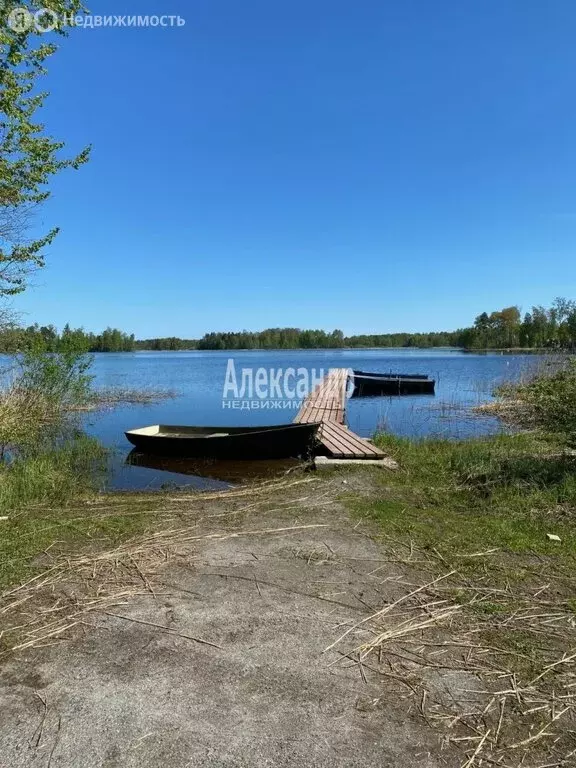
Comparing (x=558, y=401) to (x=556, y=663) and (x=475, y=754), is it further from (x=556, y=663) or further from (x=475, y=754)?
(x=475, y=754)

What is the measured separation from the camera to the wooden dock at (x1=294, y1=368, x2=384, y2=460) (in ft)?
29.9

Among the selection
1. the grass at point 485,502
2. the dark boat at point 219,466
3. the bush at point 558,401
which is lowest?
the dark boat at point 219,466

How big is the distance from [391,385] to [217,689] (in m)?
26.9

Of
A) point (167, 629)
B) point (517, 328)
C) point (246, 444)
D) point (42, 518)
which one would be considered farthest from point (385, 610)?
point (517, 328)

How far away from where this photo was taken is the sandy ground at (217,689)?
205 cm

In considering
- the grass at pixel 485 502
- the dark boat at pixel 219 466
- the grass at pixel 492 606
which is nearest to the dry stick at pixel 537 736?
the grass at pixel 492 606

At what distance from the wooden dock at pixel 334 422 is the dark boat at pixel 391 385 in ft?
6.24

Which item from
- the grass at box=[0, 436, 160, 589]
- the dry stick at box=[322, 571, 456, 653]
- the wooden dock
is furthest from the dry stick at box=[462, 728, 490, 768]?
the wooden dock

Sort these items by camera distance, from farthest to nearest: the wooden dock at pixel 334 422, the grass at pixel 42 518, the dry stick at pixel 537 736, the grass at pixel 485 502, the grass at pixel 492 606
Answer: the wooden dock at pixel 334 422, the grass at pixel 485 502, the grass at pixel 42 518, the grass at pixel 492 606, the dry stick at pixel 537 736

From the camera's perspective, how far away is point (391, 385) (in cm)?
2853

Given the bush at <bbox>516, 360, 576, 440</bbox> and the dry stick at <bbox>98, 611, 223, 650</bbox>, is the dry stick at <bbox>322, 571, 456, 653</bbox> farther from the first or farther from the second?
the bush at <bbox>516, 360, 576, 440</bbox>

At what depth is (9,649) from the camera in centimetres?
282

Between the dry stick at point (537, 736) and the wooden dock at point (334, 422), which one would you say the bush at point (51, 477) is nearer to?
the wooden dock at point (334, 422)

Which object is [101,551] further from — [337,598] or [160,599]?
[337,598]
